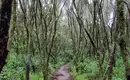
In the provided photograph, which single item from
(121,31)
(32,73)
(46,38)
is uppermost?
(121,31)

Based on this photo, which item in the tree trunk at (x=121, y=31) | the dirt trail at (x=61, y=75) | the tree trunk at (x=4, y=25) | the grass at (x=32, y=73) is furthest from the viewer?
the dirt trail at (x=61, y=75)

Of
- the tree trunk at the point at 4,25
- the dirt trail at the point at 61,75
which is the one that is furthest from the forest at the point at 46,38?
the dirt trail at the point at 61,75

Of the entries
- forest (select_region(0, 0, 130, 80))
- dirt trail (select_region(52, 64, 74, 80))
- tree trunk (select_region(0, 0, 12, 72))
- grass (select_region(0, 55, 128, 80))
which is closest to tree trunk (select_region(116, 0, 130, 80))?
forest (select_region(0, 0, 130, 80))

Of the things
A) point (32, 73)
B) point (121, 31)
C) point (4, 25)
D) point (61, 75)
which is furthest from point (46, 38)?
point (4, 25)

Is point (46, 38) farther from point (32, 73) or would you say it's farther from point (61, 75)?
point (61, 75)

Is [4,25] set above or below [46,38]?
above

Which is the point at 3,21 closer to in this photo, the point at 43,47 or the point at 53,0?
the point at 43,47

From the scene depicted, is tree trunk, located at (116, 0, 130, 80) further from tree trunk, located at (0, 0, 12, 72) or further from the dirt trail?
the dirt trail

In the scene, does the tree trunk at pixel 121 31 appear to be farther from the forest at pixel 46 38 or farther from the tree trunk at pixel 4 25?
the tree trunk at pixel 4 25

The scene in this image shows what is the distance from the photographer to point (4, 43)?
14.8 ft

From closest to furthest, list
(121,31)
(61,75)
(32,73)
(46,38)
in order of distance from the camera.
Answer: (121,31) → (46,38) → (32,73) → (61,75)

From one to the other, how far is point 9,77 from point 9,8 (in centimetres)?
976

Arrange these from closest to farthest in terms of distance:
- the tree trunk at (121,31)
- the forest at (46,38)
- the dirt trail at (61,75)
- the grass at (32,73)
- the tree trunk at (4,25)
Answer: the tree trunk at (4,25) < the forest at (46,38) < the tree trunk at (121,31) < the grass at (32,73) < the dirt trail at (61,75)

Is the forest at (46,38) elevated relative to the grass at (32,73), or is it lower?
elevated
